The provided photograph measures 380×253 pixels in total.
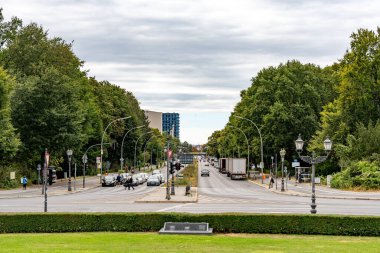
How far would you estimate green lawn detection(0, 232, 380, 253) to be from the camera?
21328 millimetres

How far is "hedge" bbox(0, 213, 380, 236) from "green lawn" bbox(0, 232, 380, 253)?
72 centimetres

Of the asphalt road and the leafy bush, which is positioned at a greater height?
the leafy bush

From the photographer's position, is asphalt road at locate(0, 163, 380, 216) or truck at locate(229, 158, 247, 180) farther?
truck at locate(229, 158, 247, 180)

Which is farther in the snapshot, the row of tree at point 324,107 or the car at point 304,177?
the car at point 304,177

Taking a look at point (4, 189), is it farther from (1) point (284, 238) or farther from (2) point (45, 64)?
(1) point (284, 238)

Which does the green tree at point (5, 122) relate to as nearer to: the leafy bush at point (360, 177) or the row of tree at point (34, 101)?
the row of tree at point (34, 101)

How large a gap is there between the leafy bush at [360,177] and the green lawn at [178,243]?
3804 centimetres

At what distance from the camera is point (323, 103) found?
98875 mm

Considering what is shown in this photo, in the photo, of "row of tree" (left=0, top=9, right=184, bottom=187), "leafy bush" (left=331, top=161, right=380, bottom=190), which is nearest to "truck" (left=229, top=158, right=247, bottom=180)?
"row of tree" (left=0, top=9, right=184, bottom=187)

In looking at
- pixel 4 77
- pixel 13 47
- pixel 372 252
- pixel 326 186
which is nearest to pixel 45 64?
pixel 13 47

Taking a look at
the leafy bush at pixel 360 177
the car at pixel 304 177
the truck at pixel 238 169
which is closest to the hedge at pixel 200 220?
the leafy bush at pixel 360 177

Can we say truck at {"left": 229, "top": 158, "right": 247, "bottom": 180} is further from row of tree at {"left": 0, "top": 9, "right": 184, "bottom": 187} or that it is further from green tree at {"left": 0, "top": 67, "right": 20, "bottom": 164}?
green tree at {"left": 0, "top": 67, "right": 20, "bottom": 164}

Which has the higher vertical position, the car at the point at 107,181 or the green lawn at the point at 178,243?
the green lawn at the point at 178,243

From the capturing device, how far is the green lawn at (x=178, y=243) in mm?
21328
